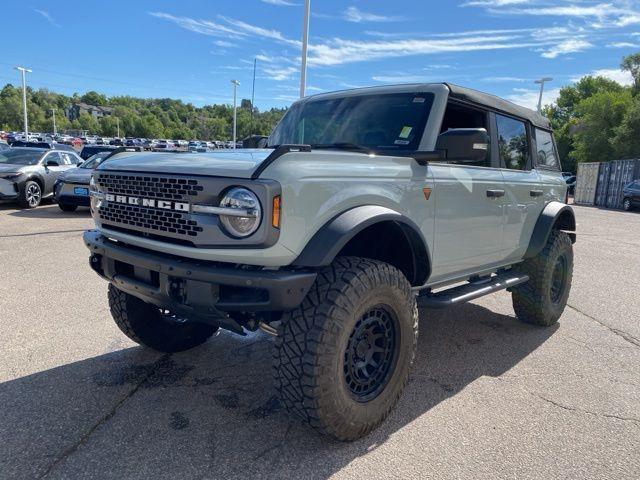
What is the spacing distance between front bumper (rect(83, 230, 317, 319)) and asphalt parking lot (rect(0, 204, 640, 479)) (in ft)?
2.46

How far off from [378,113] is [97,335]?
292cm

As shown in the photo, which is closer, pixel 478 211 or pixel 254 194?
pixel 254 194

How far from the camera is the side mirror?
2.92m

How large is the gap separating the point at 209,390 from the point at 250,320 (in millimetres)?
941

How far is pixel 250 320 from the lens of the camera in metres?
2.60

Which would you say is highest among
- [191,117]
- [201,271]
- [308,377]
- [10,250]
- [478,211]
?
[191,117]

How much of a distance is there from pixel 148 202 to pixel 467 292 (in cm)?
229

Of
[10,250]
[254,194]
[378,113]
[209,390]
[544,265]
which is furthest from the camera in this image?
[10,250]

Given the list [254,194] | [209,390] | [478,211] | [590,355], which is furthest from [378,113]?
[590,355]

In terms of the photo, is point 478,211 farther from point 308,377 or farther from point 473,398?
point 308,377

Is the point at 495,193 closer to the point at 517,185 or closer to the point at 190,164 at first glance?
the point at 517,185

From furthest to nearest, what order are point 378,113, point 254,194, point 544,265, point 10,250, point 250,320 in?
1. point 10,250
2. point 544,265
3. point 378,113
4. point 250,320
5. point 254,194

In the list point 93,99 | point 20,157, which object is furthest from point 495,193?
point 93,99

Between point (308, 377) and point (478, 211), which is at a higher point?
point (478, 211)
